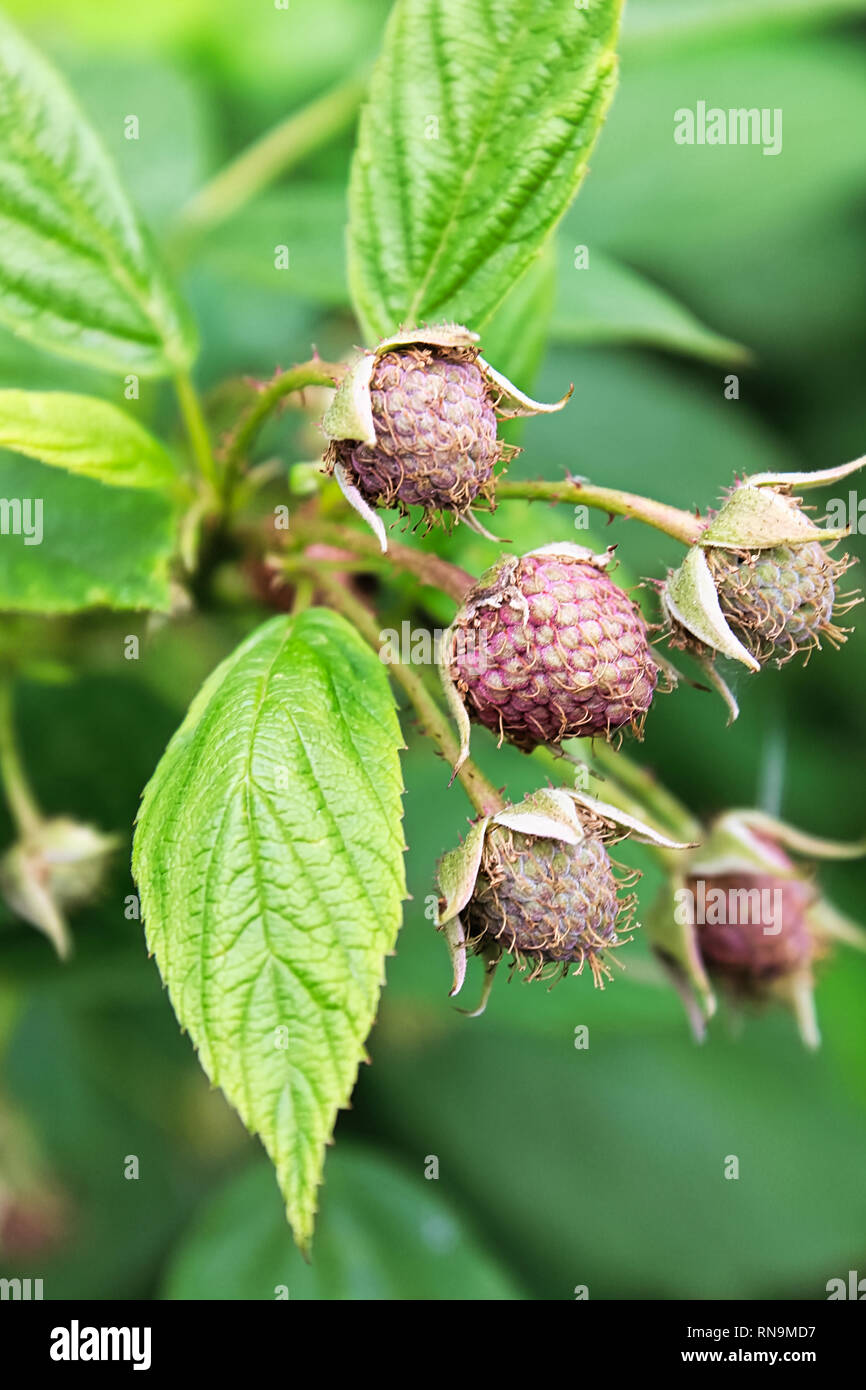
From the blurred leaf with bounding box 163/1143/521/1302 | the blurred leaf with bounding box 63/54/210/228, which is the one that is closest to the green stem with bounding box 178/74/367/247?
the blurred leaf with bounding box 63/54/210/228

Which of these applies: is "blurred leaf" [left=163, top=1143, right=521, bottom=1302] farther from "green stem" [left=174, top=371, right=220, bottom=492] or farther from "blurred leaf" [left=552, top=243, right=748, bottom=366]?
"blurred leaf" [left=552, top=243, right=748, bottom=366]

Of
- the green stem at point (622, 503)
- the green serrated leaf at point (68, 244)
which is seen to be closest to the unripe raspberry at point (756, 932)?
the green stem at point (622, 503)

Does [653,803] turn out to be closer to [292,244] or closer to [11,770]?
[11,770]

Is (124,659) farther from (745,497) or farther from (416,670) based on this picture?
(745,497)

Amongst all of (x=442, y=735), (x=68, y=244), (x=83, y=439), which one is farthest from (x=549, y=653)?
(x=68, y=244)

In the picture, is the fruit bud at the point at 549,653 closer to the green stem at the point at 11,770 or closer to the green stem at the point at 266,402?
the green stem at the point at 266,402

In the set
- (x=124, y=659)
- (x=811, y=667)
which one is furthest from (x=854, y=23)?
(x=124, y=659)
